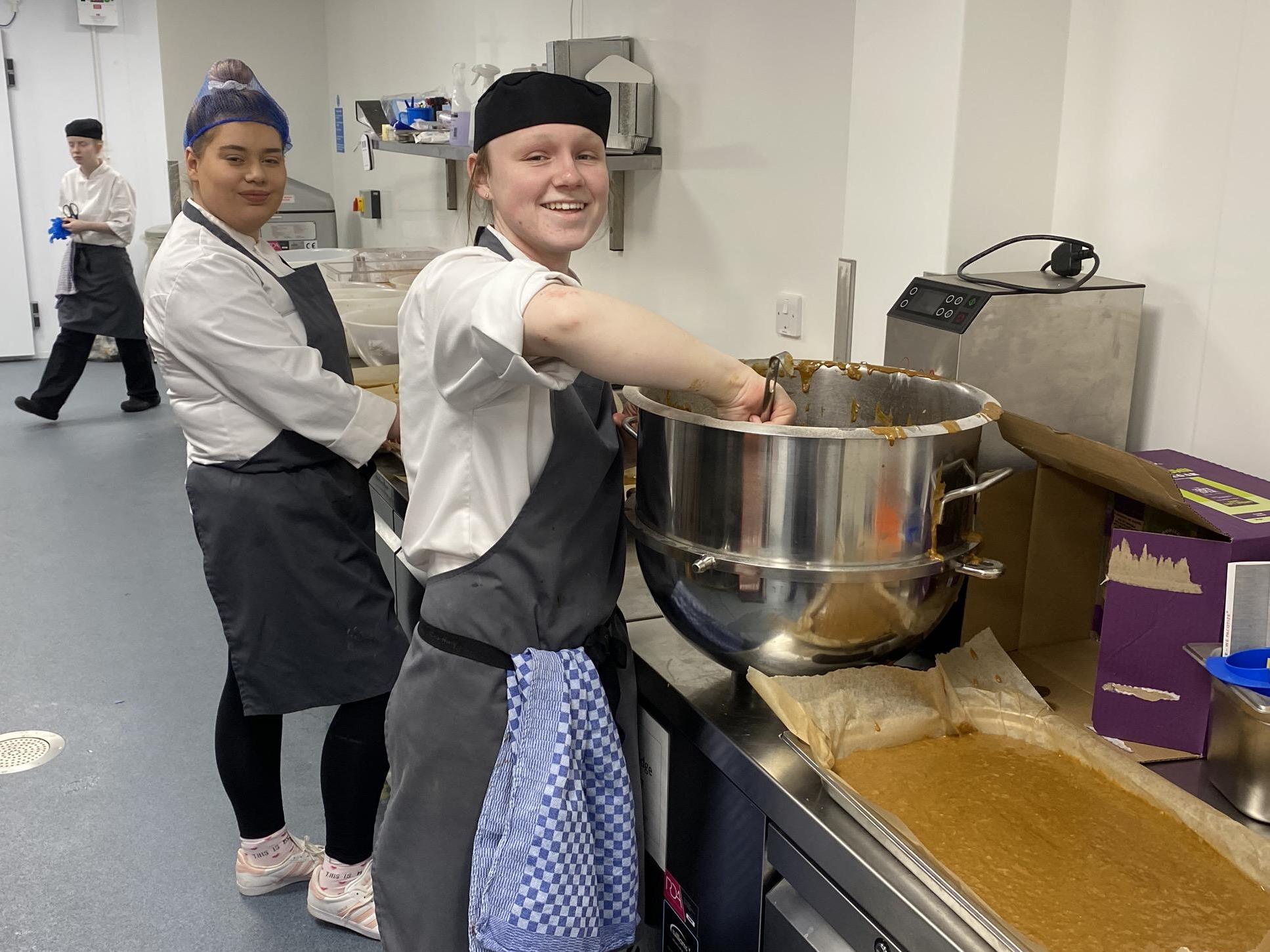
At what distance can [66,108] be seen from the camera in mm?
6910

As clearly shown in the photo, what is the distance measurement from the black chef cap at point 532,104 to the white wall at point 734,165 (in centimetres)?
103

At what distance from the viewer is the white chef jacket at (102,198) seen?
5793 millimetres

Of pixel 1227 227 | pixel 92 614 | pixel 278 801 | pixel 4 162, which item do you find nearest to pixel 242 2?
pixel 4 162

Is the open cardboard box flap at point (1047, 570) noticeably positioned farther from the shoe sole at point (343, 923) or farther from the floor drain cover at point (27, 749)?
the floor drain cover at point (27, 749)

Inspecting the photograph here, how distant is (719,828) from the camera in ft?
4.15

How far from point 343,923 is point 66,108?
6.64 m

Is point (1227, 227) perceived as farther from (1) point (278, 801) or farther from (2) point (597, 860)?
(1) point (278, 801)

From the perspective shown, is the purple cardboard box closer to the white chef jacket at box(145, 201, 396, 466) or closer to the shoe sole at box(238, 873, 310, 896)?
the white chef jacket at box(145, 201, 396, 466)

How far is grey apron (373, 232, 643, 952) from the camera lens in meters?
1.19

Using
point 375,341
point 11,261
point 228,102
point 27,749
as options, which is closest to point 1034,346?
point 228,102

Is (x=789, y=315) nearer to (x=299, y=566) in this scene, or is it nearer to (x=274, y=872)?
(x=299, y=566)

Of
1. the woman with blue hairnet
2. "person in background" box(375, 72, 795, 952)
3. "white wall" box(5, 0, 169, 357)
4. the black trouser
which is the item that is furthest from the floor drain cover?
"white wall" box(5, 0, 169, 357)

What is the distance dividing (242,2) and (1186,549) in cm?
547

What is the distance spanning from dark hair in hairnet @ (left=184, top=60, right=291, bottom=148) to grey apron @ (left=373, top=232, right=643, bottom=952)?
0.78 meters
